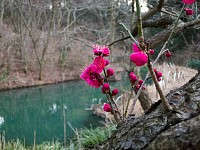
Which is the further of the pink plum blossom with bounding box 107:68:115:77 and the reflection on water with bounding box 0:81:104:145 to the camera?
the reflection on water with bounding box 0:81:104:145

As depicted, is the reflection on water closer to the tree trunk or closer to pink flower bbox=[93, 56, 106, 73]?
pink flower bbox=[93, 56, 106, 73]

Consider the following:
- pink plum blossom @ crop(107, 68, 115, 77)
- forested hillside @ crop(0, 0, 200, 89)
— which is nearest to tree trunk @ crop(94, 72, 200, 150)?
pink plum blossom @ crop(107, 68, 115, 77)

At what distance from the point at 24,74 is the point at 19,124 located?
27.8 feet

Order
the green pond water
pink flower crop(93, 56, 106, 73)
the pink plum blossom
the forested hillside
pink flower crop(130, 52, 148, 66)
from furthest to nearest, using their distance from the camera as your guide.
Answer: the forested hillside
the green pond water
the pink plum blossom
pink flower crop(93, 56, 106, 73)
pink flower crop(130, 52, 148, 66)

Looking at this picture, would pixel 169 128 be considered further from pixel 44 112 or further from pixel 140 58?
pixel 44 112

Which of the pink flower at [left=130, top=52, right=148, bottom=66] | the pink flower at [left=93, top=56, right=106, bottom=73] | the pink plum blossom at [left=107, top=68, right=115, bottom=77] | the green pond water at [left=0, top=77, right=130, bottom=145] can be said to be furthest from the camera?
the green pond water at [left=0, top=77, right=130, bottom=145]

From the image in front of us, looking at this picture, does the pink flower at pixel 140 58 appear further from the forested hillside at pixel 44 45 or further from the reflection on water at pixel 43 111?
the forested hillside at pixel 44 45

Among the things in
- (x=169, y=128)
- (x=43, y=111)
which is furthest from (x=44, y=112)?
(x=169, y=128)

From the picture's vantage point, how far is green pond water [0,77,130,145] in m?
7.84

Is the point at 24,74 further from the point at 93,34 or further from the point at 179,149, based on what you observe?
the point at 179,149

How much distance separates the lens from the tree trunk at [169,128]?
0.61 meters

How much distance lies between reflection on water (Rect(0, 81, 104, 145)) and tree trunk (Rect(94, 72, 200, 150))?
6465 millimetres

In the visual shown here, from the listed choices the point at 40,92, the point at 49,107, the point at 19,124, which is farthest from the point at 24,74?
the point at 19,124

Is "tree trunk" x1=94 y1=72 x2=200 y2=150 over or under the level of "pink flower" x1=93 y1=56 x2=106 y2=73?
under
